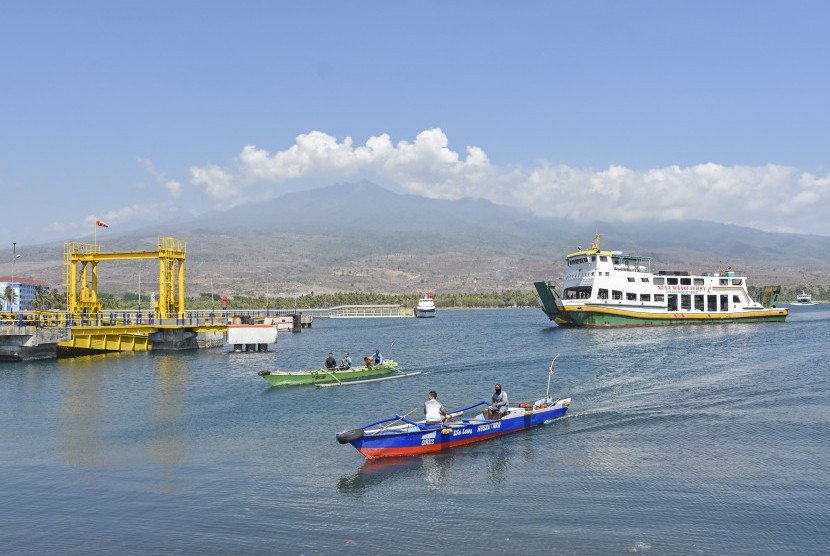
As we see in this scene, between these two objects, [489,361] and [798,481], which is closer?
[798,481]

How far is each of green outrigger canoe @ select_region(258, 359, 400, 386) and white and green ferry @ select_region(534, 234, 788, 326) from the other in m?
39.5

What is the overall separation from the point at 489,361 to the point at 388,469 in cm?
2845

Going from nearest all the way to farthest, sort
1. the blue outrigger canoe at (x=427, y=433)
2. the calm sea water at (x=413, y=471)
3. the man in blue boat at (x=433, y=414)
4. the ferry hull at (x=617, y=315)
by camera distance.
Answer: the calm sea water at (x=413, y=471)
the blue outrigger canoe at (x=427, y=433)
the man in blue boat at (x=433, y=414)
the ferry hull at (x=617, y=315)

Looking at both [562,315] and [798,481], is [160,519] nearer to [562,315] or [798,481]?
[798,481]


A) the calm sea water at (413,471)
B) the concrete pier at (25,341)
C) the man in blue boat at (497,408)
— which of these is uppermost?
the concrete pier at (25,341)

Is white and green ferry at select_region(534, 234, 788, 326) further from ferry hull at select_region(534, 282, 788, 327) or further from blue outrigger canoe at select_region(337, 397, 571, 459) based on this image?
blue outrigger canoe at select_region(337, 397, 571, 459)

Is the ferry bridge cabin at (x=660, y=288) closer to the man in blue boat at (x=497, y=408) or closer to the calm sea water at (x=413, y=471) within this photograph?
the calm sea water at (x=413, y=471)

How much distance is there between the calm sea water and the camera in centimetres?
1551

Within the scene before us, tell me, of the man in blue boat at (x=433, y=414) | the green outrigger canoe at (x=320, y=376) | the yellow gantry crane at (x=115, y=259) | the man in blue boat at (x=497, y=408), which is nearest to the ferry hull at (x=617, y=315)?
the yellow gantry crane at (x=115, y=259)

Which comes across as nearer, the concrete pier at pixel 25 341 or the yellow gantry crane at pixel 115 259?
the concrete pier at pixel 25 341

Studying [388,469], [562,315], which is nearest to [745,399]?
[388,469]

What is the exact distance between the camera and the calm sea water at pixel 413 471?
611 inches

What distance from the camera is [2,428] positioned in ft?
90.4

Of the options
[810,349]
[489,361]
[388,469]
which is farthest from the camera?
[810,349]
